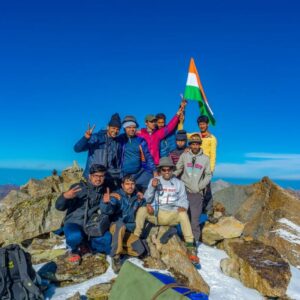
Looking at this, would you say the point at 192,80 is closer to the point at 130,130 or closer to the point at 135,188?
the point at 130,130

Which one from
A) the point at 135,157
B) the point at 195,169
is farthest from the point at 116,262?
the point at 195,169

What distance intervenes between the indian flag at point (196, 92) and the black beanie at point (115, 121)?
5.41 meters

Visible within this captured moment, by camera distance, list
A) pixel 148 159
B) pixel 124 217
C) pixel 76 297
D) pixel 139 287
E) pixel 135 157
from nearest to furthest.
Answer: pixel 139 287 → pixel 76 297 → pixel 124 217 → pixel 135 157 → pixel 148 159

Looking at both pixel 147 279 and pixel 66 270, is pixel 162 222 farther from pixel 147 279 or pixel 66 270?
pixel 147 279

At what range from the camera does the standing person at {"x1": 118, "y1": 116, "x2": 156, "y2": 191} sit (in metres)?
11.9

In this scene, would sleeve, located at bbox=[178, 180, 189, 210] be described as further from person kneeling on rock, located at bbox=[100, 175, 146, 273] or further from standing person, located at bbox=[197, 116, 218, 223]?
standing person, located at bbox=[197, 116, 218, 223]

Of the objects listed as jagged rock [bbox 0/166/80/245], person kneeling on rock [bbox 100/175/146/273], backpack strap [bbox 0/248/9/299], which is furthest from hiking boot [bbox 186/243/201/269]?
jagged rock [bbox 0/166/80/245]

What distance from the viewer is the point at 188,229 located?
10102mm

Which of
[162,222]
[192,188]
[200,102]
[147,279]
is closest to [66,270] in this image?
[162,222]

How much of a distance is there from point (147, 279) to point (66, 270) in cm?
407

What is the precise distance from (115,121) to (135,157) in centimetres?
155

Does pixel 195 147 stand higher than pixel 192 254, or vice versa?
pixel 195 147

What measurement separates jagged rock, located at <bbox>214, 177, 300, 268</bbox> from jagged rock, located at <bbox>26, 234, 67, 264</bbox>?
24.8 feet

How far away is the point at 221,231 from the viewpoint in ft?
41.0
